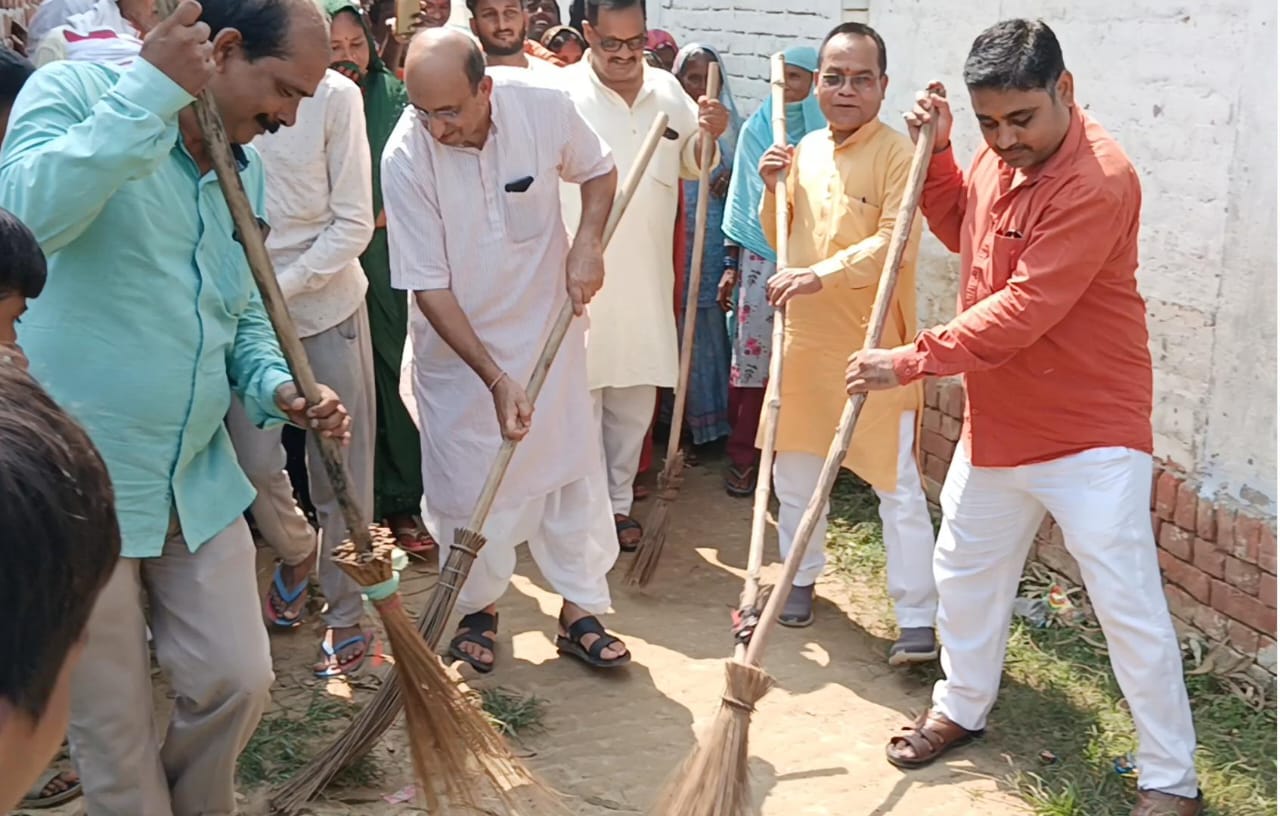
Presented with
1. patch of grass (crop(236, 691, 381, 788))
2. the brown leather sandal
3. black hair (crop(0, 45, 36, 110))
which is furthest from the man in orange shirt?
black hair (crop(0, 45, 36, 110))

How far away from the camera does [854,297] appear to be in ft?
15.9

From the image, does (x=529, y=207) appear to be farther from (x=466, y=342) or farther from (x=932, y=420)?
(x=932, y=420)

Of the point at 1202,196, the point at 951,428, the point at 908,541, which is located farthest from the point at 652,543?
the point at 1202,196

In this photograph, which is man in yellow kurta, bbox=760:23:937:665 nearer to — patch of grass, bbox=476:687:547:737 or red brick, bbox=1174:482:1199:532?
red brick, bbox=1174:482:1199:532

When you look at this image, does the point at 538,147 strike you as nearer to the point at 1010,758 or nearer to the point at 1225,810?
the point at 1010,758

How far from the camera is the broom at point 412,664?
3102mm

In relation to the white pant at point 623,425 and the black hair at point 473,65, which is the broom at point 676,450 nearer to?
the white pant at point 623,425

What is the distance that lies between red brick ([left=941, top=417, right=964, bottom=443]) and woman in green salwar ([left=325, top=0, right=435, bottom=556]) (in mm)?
2238

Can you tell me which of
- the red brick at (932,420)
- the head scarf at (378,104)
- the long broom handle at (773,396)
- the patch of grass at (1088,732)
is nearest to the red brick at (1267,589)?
the patch of grass at (1088,732)

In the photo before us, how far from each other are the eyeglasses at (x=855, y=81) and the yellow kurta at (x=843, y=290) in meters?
0.13

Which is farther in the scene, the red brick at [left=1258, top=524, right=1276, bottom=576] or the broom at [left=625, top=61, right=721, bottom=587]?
the broom at [left=625, top=61, right=721, bottom=587]

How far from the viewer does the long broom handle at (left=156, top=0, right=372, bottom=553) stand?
9.46 feet

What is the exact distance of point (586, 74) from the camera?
5770 millimetres

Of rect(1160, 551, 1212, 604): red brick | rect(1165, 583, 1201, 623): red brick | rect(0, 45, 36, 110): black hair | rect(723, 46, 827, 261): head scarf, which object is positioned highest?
rect(0, 45, 36, 110): black hair
